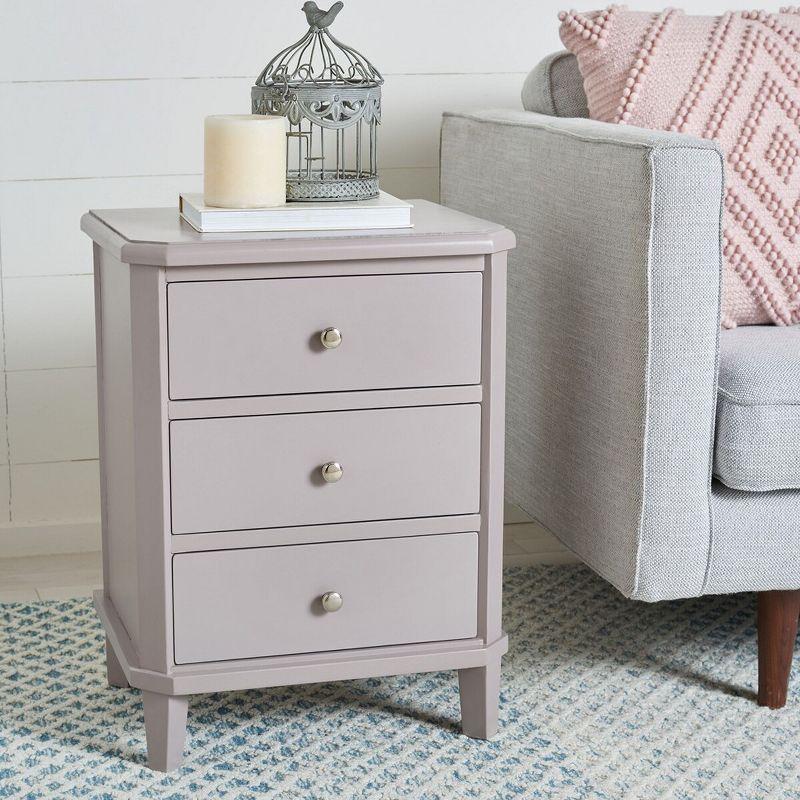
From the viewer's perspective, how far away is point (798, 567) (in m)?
1.41

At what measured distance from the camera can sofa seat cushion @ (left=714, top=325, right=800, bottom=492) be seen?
53.2 inches

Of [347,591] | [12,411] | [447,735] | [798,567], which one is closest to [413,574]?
[347,591]

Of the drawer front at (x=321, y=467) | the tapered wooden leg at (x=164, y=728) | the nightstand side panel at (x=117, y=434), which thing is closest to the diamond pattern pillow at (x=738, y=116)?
the drawer front at (x=321, y=467)

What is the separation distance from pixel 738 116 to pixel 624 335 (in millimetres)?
413

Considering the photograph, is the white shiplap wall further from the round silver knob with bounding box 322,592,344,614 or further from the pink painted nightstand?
the round silver knob with bounding box 322,592,344,614

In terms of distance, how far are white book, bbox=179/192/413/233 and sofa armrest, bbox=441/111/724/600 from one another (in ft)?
0.79

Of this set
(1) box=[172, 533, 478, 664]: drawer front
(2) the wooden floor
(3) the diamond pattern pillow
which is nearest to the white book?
(1) box=[172, 533, 478, 664]: drawer front

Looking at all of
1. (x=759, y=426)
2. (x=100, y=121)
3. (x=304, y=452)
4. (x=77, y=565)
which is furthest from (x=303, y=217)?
(x=77, y=565)

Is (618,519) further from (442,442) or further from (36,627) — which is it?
(36,627)

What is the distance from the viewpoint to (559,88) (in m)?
1.73

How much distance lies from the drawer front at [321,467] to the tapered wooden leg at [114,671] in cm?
34

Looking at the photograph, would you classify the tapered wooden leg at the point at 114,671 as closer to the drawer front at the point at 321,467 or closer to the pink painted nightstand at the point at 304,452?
the pink painted nightstand at the point at 304,452

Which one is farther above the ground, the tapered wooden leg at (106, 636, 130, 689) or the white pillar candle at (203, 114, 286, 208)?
the white pillar candle at (203, 114, 286, 208)

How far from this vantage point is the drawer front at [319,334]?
122 centimetres
